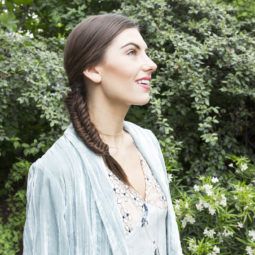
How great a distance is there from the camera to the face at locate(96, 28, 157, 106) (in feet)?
5.76

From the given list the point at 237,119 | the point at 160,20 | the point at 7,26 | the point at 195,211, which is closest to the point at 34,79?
the point at 7,26

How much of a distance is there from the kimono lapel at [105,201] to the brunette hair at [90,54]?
0.06 meters

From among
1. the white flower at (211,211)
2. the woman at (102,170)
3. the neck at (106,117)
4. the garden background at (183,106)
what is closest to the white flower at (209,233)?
the garden background at (183,106)

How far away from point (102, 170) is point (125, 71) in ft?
1.15

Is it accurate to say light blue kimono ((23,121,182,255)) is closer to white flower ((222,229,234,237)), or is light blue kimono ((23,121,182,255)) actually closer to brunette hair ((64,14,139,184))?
brunette hair ((64,14,139,184))

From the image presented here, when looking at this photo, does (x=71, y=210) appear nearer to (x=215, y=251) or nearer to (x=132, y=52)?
(x=132, y=52)

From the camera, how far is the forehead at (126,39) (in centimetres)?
177

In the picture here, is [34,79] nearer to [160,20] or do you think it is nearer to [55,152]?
[160,20]

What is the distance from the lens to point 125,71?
1751mm

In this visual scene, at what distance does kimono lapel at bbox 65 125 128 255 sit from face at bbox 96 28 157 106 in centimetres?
24

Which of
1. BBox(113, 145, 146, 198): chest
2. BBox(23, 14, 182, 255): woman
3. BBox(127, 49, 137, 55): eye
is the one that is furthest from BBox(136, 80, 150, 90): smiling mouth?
BBox(113, 145, 146, 198): chest

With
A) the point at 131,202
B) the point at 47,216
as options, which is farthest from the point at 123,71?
the point at 47,216

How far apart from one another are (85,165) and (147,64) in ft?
1.38

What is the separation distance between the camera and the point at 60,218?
62.4 inches
